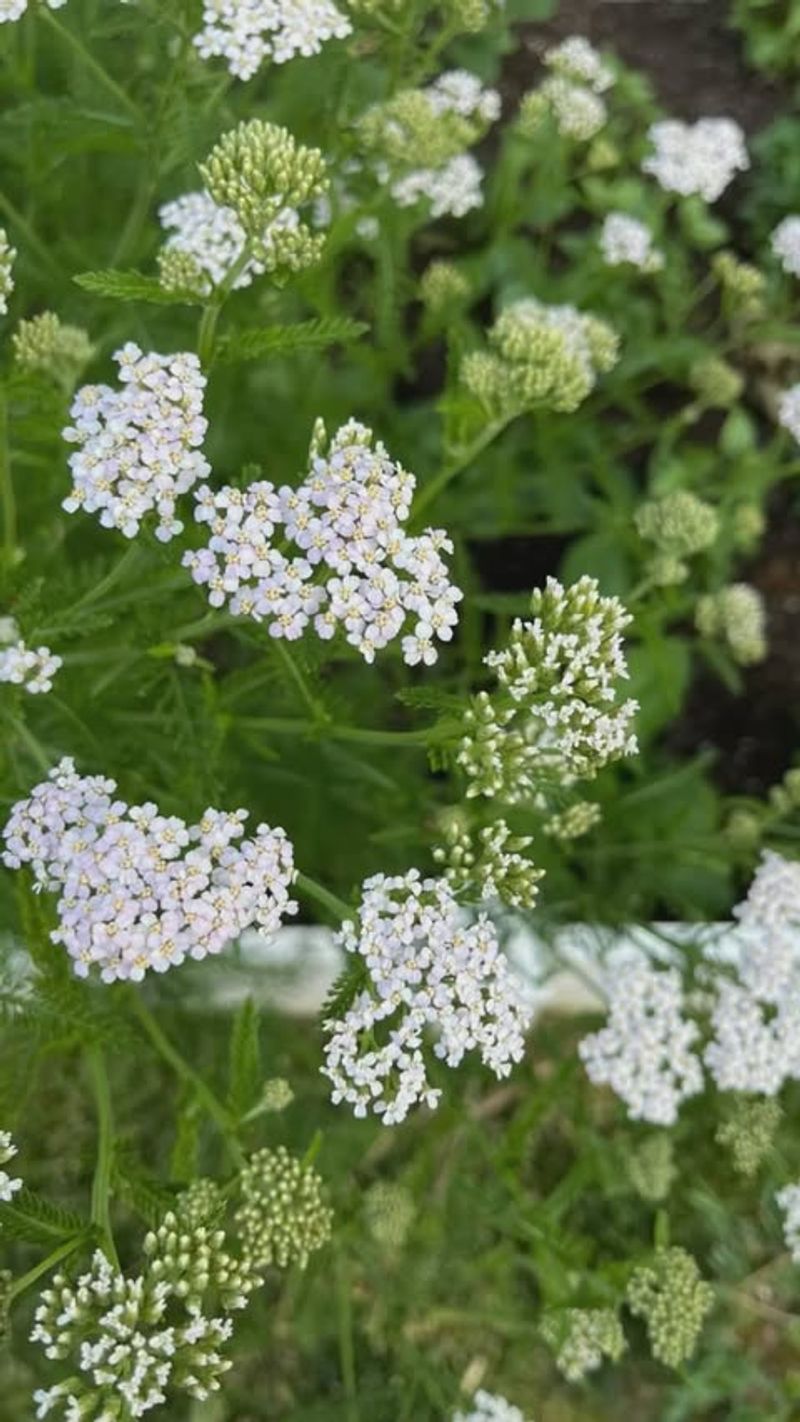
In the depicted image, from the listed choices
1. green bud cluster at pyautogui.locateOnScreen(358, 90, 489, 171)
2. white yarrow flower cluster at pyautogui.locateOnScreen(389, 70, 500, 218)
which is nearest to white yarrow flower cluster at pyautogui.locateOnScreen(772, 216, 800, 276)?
white yarrow flower cluster at pyautogui.locateOnScreen(389, 70, 500, 218)

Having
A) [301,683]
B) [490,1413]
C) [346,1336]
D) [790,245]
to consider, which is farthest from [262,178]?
[490,1413]

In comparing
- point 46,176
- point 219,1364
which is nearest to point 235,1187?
point 219,1364

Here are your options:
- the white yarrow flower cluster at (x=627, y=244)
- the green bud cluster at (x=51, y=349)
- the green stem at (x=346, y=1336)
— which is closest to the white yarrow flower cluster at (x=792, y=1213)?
the green stem at (x=346, y=1336)

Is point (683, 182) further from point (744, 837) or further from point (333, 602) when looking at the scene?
point (333, 602)

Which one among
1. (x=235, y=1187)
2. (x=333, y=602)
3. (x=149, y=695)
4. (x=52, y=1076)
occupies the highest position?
(x=333, y=602)

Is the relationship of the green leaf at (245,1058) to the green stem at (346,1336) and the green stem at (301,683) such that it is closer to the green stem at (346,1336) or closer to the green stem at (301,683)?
the green stem at (301,683)

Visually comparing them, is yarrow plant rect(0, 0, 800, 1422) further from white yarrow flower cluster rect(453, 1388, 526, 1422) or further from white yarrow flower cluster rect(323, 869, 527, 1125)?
white yarrow flower cluster rect(453, 1388, 526, 1422)
